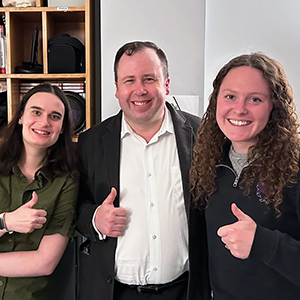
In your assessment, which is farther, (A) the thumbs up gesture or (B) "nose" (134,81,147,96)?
(B) "nose" (134,81,147,96)

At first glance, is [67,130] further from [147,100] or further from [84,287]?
[84,287]

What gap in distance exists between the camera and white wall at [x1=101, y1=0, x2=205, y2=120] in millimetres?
2395

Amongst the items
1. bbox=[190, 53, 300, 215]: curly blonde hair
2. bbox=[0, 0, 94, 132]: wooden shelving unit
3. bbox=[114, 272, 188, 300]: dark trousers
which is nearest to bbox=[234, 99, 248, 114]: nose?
bbox=[190, 53, 300, 215]: curly blonde hair

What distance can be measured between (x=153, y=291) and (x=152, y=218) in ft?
1.10

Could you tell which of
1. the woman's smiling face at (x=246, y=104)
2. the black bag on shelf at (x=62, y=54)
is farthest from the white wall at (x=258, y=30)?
the woman's smiling face at (x=246, y=104)

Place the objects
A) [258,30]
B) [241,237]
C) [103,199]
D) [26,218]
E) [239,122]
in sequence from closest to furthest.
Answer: [241,237] < [239,122] < [26,218] < [103,199] < [258,30]

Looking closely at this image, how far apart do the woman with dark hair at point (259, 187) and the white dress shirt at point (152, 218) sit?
29cm

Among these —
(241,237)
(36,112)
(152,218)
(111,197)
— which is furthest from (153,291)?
(36,112)

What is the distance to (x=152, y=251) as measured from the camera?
1584 millimetres

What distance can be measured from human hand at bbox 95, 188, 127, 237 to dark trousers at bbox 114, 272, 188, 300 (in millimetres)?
269

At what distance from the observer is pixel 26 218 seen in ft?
4.72

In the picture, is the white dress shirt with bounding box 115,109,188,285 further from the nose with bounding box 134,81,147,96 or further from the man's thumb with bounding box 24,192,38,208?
the man's thumb with bounding box 24,192,38,208

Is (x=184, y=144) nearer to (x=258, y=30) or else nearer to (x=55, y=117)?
(x=55, y=117)

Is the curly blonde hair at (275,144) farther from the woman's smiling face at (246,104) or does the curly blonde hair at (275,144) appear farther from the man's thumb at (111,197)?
the man's thumb at (111,197)
